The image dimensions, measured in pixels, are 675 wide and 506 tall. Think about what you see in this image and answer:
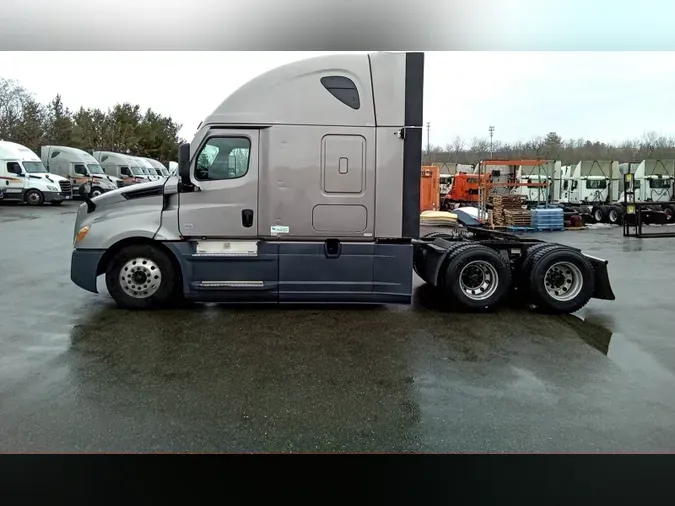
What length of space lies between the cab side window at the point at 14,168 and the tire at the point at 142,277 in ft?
90.5

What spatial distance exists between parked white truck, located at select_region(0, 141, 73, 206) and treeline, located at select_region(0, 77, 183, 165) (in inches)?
274

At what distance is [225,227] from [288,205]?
3.14 feet

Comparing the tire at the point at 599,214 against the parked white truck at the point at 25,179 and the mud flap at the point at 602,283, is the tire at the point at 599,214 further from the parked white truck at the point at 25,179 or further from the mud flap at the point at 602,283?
the parked white truck at the point at 25,179

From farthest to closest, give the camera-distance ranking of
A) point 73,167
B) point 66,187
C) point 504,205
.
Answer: point 73,167
point 66,187
point 504,205

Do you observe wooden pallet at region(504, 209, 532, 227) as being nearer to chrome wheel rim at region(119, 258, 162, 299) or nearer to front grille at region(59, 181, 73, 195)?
chrome wheel rim at region(119, 258, 162, 299)

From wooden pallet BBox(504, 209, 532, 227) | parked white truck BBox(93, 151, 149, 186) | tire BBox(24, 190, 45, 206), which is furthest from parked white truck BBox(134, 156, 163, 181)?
wooden pallet BBox(504, 209, 532, 227)

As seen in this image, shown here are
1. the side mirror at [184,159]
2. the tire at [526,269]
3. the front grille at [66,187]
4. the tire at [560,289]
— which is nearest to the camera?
the side mirror at [184,159]

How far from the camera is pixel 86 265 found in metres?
7.73

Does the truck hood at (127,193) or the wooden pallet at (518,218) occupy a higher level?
the truck hood at (127,193)

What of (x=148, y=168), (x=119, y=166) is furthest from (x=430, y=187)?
(x=148, y=168)

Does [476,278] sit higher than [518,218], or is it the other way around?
[518,218]

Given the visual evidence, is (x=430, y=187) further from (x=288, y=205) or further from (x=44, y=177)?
(x=44, y=177)

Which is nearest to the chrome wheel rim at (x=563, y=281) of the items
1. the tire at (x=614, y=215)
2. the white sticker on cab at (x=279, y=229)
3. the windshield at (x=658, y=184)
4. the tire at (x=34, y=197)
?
the white sticker on cab at (x=279, y=229)

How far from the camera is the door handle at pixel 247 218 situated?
7676 millimetres
